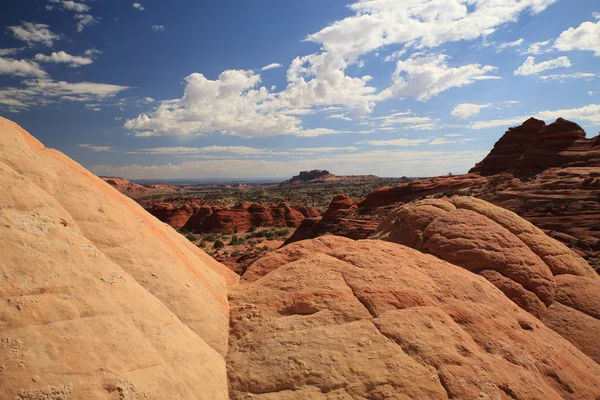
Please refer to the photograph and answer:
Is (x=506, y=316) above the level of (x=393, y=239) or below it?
below

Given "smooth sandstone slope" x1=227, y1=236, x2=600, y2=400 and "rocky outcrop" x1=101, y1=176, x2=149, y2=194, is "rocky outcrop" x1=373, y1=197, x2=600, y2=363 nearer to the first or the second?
"smooth sandstone slope" x1=227, y1=236, x2=600, y2=400

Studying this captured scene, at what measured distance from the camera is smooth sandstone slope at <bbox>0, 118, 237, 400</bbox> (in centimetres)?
321

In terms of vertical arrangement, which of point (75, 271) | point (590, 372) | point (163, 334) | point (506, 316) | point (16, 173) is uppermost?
point (16, 173)

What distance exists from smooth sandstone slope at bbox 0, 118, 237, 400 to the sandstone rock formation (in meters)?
18.6

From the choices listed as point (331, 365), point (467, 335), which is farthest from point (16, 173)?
point (467, 335)

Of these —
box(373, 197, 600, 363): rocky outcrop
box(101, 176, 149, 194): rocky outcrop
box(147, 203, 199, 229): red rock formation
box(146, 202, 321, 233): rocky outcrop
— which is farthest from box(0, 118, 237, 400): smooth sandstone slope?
box(101, 176, 149, 194): rocky outcrop

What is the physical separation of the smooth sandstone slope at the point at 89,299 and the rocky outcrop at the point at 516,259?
550 cm

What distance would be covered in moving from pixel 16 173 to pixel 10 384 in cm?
269

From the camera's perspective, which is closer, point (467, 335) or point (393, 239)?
point (467, 335)

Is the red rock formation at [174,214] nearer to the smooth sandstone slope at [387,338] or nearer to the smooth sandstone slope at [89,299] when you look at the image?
the smooth sandstone slope at [387,338]

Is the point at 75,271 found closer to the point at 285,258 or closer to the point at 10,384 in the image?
the point at 10,384

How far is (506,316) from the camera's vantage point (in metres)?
6.57

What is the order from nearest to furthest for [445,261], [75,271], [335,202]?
[75,271] → [445,261] → [335,202]

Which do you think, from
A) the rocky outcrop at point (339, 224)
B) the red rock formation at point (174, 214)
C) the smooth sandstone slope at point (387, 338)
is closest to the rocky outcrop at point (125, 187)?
the red rock formation at point (174, 214)
